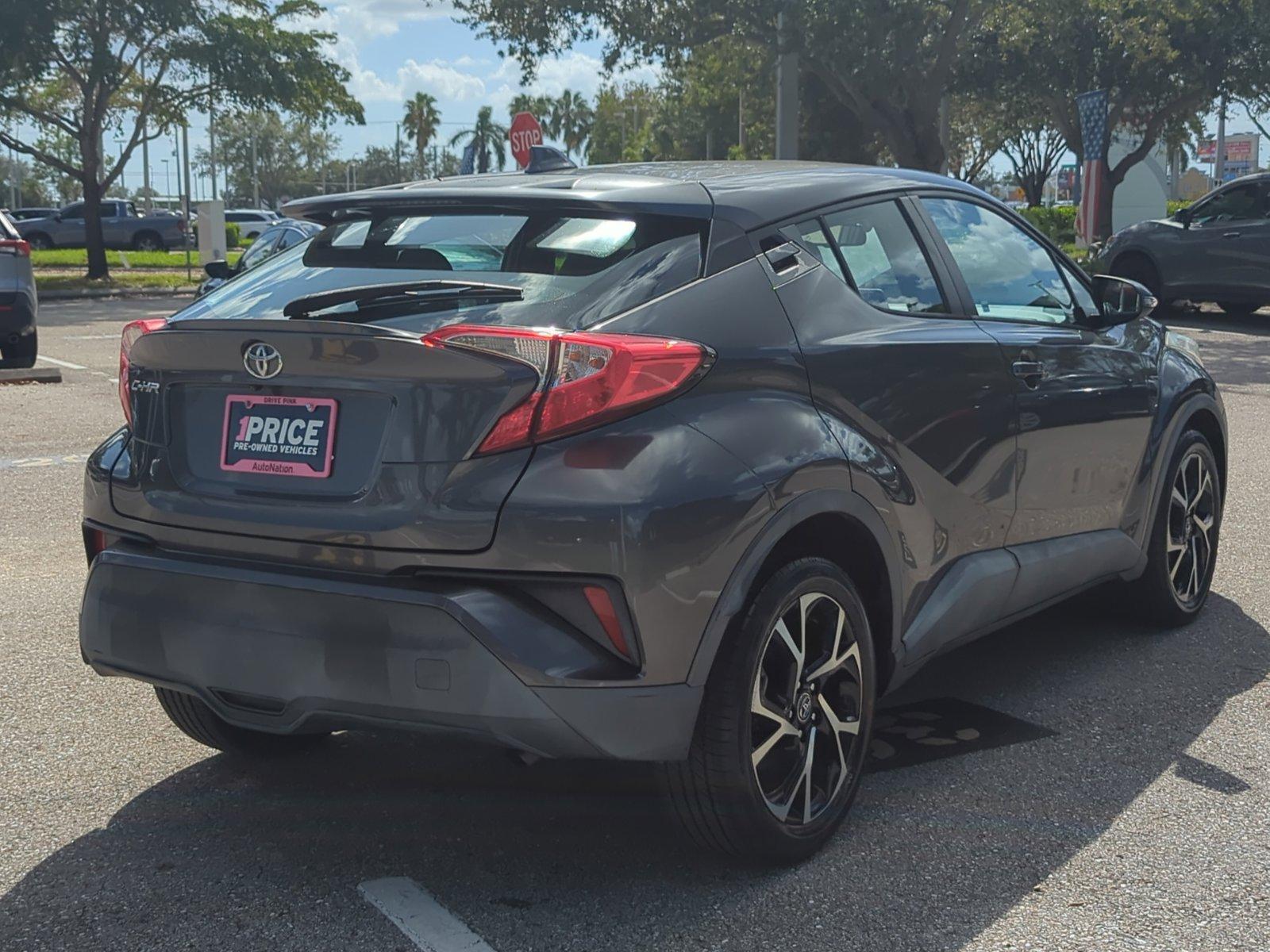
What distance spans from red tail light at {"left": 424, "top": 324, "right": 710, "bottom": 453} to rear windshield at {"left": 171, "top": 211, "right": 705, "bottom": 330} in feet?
0.22

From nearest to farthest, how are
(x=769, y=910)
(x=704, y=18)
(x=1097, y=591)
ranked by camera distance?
(x=769, y=910) → (x=1097, y=591) → (x=704, y=18)

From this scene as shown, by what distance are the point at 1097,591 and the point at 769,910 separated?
272 cm

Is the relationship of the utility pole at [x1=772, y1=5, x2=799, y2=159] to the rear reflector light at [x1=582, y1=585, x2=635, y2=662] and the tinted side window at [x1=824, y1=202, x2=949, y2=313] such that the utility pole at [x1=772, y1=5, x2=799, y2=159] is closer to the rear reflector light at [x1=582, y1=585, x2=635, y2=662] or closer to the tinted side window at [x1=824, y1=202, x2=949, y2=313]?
the tinted side window at [x1=824, y1=202, x2=949, y2=313]

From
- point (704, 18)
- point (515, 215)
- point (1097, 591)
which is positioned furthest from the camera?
point (704, 18)

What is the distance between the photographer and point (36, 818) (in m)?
3.67

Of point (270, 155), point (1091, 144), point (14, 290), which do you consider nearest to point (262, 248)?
point (14, 290)

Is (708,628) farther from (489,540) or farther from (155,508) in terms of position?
(155,508)

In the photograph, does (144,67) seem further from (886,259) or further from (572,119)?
(572,119)

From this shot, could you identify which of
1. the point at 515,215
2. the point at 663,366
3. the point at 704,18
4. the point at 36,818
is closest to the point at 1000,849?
the point at 663,366

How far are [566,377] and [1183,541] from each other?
3.28 metres

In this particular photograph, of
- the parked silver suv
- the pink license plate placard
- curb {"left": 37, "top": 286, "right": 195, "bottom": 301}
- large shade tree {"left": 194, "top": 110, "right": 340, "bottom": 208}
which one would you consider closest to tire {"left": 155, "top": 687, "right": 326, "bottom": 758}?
the pink license plate placard

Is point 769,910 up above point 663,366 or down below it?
below

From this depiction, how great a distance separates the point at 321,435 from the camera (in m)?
3.14

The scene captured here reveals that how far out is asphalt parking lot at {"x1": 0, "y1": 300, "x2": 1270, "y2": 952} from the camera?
311cm
